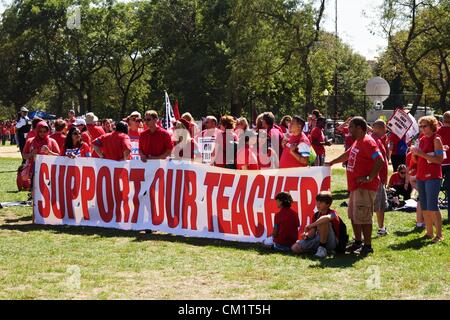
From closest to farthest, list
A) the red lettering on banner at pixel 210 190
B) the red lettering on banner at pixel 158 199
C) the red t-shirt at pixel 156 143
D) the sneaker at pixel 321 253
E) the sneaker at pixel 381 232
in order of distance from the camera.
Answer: the sneaker at pixel 321 253 → the red lettering on banner at pixel 210 190 → the sneaker at pixel 381 232 → the red lettering on banner at pixel 158 199 → the red t-shirt at pixel 156 143

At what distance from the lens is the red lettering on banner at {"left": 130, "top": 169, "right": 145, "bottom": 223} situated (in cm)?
1109

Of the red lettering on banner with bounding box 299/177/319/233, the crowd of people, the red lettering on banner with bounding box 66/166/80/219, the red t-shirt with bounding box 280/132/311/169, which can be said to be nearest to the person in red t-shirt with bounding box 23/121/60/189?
the crowd of people

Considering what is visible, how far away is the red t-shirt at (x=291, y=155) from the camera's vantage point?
1014cm

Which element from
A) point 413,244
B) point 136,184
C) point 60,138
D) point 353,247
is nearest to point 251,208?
point 353,247

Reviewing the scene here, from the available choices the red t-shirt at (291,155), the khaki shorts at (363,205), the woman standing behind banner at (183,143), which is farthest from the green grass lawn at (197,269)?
the woman standing behind banner at (183,143)

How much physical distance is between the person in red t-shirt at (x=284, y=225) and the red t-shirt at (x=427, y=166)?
2.13m

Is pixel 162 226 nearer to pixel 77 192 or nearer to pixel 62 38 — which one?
pixel 77 192

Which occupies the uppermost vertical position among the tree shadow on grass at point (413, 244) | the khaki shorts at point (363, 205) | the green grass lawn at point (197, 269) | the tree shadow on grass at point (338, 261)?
the khaki shorts at point (363, 205)

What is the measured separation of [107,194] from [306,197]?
3613 millimetres

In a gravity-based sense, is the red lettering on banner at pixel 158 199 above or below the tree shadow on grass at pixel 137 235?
above

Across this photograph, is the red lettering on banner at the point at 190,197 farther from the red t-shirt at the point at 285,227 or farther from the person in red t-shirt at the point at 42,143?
the person in red t-shirt at the point at 42,143

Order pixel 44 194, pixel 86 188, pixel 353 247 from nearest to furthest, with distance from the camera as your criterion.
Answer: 1. pixel 353 247
2. pixel 86 188
3. pixel 44 194

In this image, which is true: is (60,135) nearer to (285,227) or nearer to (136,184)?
(136,184)

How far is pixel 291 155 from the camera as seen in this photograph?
33.7 ft
